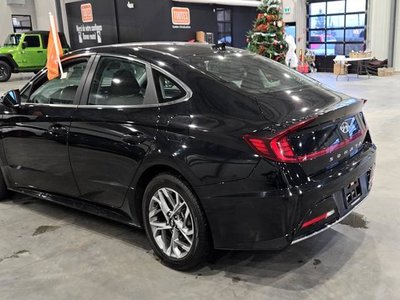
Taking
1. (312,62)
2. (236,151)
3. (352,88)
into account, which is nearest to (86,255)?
(236,151)

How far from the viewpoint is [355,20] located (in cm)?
1675

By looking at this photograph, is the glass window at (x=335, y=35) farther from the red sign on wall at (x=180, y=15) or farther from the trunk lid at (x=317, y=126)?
the trunk lid at (x=317, y=126)

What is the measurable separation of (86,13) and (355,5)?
10.7 meters

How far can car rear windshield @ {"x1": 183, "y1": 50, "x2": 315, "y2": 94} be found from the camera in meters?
2.93

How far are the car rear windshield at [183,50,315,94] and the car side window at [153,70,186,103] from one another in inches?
8.2

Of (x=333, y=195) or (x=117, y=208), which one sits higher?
(x=333, y=195)

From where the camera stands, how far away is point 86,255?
3.19 metres

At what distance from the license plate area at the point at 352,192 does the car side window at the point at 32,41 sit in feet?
57.3

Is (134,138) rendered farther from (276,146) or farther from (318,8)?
(318,8)

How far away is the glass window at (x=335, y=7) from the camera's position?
17.0m

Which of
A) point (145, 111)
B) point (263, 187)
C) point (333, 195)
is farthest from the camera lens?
point (145, 111)

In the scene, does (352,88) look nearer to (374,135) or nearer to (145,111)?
(374,135)

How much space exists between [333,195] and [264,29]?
368 inches

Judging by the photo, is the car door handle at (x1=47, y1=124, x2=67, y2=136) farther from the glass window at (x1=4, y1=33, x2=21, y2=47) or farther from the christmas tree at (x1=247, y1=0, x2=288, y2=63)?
the glass window at (x1=4, y1=33, x2=21, y2=47)
